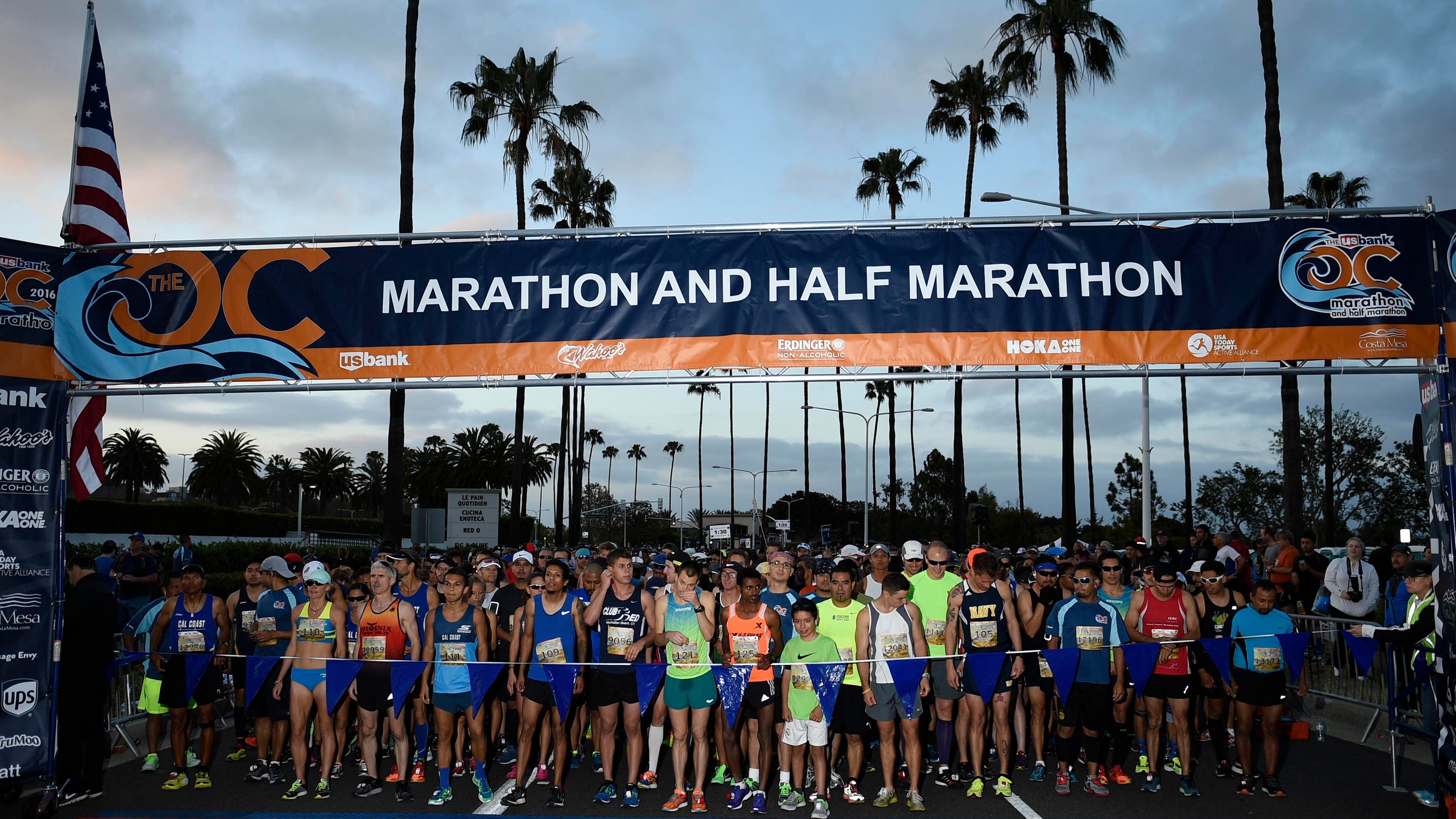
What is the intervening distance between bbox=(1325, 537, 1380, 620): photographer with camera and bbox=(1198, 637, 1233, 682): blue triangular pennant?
476 centimetres

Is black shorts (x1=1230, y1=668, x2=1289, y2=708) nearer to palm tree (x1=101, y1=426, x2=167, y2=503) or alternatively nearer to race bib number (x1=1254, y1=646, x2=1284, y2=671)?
race bib number (x1=1254, y1=646, x2=1284, y2=671)

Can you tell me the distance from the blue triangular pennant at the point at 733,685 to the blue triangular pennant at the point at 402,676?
2.52m

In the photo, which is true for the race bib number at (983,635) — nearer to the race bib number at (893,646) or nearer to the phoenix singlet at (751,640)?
the race bib number at (893,646)

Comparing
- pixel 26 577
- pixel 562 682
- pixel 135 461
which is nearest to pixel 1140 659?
pixel 562 682

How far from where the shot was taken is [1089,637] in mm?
8391

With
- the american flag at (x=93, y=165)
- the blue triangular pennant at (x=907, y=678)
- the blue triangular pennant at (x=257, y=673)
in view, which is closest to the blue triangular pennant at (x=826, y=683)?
the blue triangular pennant at (x=907, y=678)

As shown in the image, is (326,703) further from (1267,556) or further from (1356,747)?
(1267,556)

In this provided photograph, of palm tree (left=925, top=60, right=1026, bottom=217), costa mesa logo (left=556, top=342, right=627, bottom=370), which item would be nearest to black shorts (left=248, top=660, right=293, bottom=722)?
costa mesa logo (left=556, top=342, right=627, bottom=370)

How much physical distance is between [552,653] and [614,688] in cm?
60

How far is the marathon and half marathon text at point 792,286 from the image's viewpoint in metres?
7.97

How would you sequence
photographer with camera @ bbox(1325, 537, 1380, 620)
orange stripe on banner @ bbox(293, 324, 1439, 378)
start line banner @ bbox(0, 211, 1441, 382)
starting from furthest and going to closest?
photographer with camera @ bbox(1325, 537, 1380, 620)
start line banner @ bbox(0, 211, 1441, 382)
orange stripe on banner @ bbox(293, 324, 1439, 378)

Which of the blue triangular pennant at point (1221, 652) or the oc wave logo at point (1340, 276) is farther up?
the oc wave logo at point (1340, 276)

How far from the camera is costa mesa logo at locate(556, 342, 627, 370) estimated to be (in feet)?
27.0

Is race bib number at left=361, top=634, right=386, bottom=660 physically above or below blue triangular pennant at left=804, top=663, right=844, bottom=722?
above
